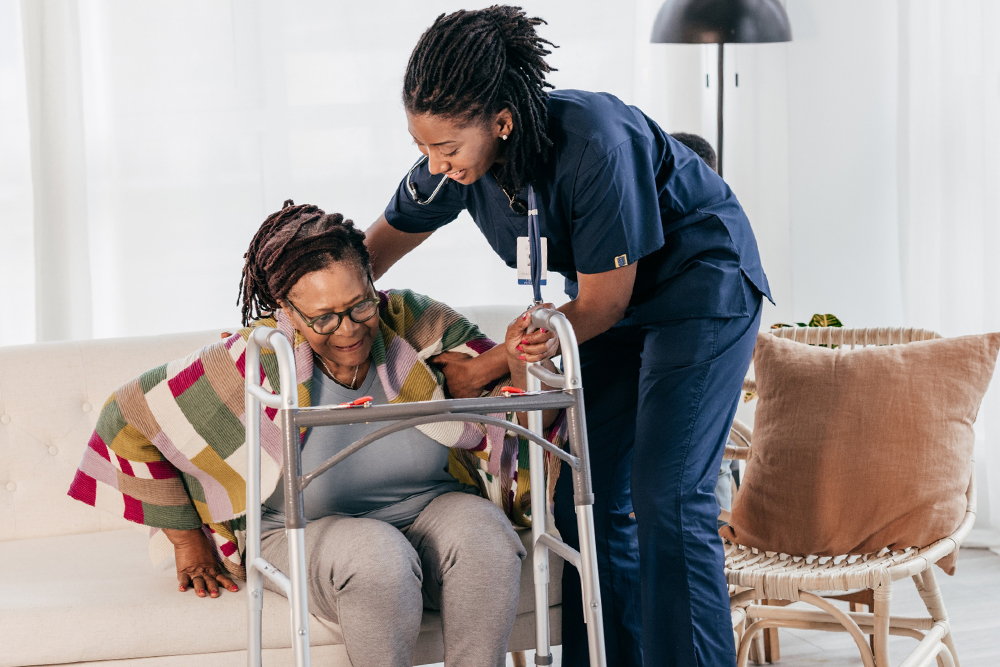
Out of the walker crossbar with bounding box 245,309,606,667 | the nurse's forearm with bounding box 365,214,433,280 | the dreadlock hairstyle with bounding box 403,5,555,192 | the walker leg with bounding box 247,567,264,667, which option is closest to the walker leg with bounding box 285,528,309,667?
the walker crossbar with bounding box 245,309,606,667

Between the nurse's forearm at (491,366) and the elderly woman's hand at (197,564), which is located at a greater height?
the nurse's forearm at (491,366)

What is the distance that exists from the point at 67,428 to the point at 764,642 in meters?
1.53

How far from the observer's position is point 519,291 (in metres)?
3.09

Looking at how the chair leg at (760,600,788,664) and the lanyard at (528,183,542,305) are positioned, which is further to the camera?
the chair leg at (760,600,788,664)

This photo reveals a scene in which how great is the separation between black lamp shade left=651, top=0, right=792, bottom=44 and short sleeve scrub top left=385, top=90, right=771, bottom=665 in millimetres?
1151

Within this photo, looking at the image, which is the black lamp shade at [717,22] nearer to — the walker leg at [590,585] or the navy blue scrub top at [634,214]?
the navy blue scrub top at [634,214]

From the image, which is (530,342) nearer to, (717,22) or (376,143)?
(717,22)

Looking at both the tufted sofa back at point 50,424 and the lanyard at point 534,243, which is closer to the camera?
the lanyard at point 534,243

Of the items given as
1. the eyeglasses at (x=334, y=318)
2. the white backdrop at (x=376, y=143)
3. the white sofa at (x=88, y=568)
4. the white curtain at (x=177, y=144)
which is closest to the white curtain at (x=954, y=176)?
the white backdrop at (x=376, y=143)

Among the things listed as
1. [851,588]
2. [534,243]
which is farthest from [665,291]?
[851,588]

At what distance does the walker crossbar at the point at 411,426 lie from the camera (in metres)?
1.12

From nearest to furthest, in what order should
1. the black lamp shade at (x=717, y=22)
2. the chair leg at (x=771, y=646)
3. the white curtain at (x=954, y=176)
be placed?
the chair leg at (x=771, y=646) → the black lamp shade at (x=717, y=22) → the white curtain at (x=954, y=176)

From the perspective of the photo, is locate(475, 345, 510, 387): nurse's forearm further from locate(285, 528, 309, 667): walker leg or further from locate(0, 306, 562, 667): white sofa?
locate(285, 528, 309, 667): walker leg

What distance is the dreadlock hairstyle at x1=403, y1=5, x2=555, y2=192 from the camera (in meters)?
1.32
